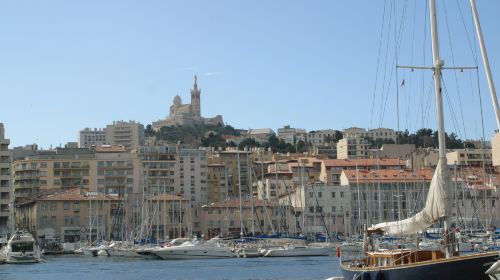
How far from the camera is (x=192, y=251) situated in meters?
111

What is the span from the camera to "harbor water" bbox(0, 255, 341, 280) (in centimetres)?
7712

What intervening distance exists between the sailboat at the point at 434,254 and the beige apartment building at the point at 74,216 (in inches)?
4159

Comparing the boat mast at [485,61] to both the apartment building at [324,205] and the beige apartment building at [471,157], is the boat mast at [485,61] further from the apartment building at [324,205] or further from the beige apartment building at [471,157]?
the beige apartment building at [471,157]

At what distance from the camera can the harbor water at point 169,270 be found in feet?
253

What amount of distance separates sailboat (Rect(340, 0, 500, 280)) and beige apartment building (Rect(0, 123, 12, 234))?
3912 inches

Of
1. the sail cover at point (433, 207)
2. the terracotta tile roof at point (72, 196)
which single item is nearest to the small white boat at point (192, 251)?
the terracotta tile roof at point (72, 196)

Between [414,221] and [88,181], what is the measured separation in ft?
451

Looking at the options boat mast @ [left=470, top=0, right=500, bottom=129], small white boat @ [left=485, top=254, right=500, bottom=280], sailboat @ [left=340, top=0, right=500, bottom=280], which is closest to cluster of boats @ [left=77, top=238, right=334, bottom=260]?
sailboat @ [left=340, top=0, right=500, bottom=280]

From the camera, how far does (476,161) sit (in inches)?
6978

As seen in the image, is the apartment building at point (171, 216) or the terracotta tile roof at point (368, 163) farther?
the terracotta tile roof at point (368, 163)

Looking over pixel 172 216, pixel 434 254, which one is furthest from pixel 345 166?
pixel 434 254

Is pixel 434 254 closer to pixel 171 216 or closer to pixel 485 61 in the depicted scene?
pixel 485 61

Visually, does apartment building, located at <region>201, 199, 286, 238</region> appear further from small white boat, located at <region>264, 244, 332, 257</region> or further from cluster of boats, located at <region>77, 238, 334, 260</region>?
small white boat, located at <region>264, 244, 332, 257</region>

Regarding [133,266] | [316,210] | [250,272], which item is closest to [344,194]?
[316,210]
